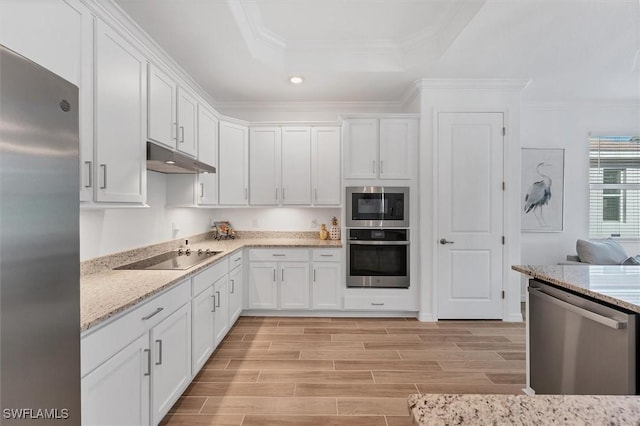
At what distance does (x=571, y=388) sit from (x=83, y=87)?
9.94ft

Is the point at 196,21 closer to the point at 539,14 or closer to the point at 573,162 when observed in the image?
the point at 539,14

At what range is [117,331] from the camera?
1.43 meters

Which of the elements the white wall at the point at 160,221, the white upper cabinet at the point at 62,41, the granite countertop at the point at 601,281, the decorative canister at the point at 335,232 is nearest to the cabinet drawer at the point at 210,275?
the white wall at the point at 160,221

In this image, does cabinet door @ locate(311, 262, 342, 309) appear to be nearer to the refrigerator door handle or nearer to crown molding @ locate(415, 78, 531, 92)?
the refrigerator door handle

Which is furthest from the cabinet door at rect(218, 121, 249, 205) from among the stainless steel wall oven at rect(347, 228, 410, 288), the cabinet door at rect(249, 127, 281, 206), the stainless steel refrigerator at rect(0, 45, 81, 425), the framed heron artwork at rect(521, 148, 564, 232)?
the framed heron artwork at rect(521, 148, 564, 232)

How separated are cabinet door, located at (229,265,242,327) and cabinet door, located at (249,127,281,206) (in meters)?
0.97

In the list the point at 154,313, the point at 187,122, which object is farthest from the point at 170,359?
the point at 187,122

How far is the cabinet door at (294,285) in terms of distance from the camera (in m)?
3.82

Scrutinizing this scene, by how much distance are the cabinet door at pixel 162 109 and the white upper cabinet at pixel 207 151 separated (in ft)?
2.02

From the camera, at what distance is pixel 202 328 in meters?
2.48

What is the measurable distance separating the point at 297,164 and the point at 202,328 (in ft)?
7.58

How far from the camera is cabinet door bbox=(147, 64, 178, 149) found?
229cm

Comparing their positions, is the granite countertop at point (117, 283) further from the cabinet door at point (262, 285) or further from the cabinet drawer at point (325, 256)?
the cabinet drawer at point (325, 256)

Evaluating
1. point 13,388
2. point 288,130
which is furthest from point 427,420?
point 288,130
